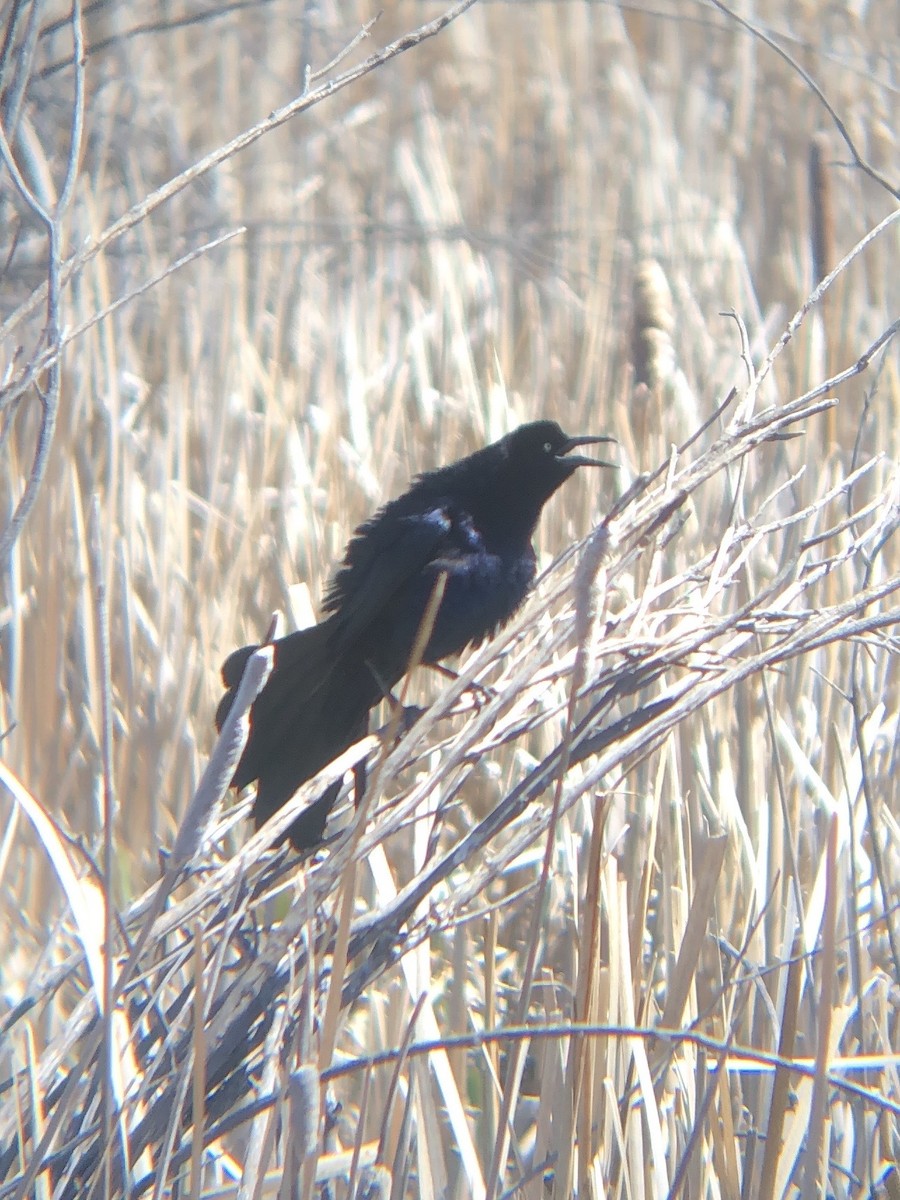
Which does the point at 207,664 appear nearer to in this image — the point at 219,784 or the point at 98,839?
the point at 98,839

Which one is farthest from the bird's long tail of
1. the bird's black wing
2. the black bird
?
the bird's black wing

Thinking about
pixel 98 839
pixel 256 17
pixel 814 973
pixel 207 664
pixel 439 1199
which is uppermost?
pixel 256 17

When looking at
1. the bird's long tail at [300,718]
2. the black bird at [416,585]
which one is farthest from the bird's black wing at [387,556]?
the bird's long tail at [300,718]

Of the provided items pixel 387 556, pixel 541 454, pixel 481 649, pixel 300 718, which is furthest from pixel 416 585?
pixel 481 649

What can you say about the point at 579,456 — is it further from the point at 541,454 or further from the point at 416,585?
the point at 416,585

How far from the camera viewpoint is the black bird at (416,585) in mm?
2146

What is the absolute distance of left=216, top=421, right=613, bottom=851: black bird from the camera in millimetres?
2146

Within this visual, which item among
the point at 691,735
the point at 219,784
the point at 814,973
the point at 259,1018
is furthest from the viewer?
the point at 691,735

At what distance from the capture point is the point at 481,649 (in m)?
1.81

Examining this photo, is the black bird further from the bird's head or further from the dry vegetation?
the dry vegetation

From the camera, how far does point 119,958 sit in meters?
1.53

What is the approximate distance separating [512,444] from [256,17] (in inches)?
91.1

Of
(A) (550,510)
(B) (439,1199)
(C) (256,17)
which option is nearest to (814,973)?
(B) (439,1199)

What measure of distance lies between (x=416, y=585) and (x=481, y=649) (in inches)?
27.6
